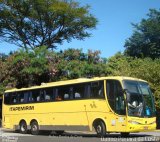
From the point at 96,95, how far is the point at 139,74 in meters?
11.9

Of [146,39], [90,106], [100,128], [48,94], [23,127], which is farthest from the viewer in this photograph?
[146,39]

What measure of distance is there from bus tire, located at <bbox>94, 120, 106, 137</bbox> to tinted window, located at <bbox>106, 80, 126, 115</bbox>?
122 centimetres

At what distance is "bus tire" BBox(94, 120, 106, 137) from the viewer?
23.0 meters

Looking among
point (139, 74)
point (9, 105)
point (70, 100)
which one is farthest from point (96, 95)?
point (139, 74)

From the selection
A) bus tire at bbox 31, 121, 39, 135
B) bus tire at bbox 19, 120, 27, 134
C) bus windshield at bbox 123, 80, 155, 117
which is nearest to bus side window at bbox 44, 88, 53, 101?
bus tire at bbox 31, 121, 39, 135

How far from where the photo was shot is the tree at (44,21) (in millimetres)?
46875

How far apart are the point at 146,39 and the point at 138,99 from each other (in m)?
35.5

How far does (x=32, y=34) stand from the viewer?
162 feet

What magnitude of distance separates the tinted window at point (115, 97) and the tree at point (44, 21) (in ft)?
81.2

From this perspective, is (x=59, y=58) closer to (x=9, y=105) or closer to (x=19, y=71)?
(x=19, y=71)

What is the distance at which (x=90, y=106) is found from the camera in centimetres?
2375

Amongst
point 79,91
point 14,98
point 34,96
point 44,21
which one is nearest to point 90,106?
point 79,91

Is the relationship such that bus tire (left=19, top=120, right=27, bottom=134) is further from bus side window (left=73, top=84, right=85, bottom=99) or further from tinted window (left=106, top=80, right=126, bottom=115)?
tinted window (left=106, top=80, right=126, bottom=115)

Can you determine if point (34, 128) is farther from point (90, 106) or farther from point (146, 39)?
point (146, 39)
